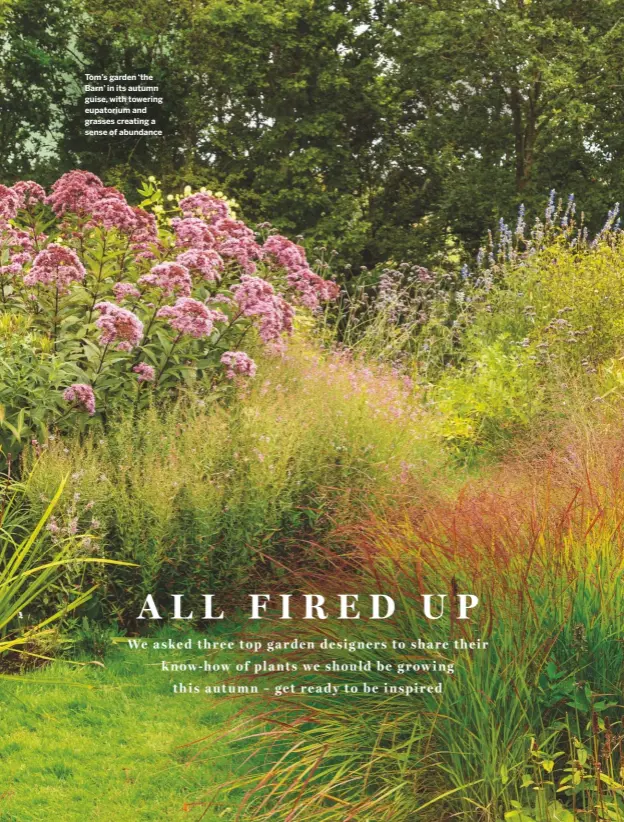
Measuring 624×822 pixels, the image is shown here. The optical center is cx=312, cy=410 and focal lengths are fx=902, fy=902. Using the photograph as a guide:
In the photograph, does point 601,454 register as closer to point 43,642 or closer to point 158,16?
point 43,642

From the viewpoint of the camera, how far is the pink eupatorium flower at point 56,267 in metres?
5.37

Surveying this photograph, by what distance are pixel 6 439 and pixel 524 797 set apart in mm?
3449

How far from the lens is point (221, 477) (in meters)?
5.01

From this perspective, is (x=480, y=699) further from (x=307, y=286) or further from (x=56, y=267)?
(x=307, y=286)

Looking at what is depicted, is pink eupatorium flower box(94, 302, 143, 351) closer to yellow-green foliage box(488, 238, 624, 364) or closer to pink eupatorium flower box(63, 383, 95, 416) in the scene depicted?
pink eupatorium flower box(63, 383, 95, 416)

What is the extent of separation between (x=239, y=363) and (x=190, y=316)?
459 mm

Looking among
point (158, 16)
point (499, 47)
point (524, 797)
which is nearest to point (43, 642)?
point (524, 797)

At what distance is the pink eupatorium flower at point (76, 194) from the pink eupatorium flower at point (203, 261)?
0.92 meters

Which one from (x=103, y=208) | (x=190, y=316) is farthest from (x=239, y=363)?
(x=103, y=208)

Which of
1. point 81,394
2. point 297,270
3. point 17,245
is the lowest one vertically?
point 81,394

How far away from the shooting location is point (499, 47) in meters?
15.9

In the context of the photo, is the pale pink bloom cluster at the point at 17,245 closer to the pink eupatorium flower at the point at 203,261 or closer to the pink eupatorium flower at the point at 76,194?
the pink eupatorium flower at the point at 76,194

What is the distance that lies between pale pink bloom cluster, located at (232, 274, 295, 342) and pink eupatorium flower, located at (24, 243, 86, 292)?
1074mm

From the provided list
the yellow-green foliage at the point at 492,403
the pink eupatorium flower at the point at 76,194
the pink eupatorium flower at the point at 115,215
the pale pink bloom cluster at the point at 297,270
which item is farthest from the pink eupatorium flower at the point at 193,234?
the yellow-green foliage at the point at 492,403
